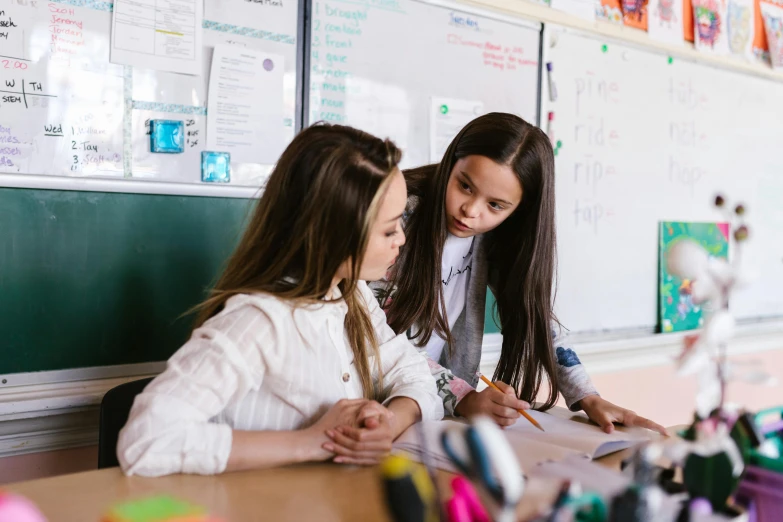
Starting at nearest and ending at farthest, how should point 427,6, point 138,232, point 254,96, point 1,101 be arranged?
point 1,101 → point 138,232 → point 254,96 → point 427,6

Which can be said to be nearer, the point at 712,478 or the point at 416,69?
the point at 712,478

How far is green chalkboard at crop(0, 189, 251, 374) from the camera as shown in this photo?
1.40 metres

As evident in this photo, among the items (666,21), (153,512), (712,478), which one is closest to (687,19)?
(666,21)

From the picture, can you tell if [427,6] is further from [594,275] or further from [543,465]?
[543,465]

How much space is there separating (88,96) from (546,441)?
1116mm

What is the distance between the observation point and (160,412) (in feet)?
2.52

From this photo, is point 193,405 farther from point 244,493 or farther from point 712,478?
point 712,478

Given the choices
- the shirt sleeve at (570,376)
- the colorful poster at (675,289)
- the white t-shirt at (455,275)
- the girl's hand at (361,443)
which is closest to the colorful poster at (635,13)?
the colorful poster at (675,289)

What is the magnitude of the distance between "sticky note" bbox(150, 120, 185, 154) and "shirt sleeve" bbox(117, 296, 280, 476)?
30.6 inches

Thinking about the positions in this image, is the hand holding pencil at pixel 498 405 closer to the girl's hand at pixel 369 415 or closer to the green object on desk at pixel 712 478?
the girl's hand at pixel 369 415

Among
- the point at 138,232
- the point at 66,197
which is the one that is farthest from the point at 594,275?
the point at 66,197

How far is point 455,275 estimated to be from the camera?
149 centimetres

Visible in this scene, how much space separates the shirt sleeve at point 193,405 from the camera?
2.52 feet

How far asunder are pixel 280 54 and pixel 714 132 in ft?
6.14
